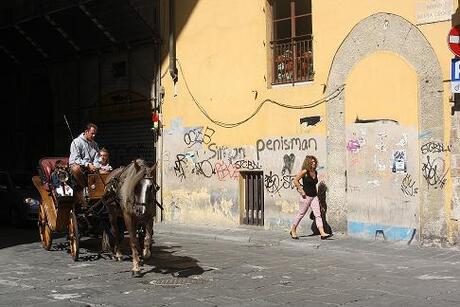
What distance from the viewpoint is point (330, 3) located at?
1447cm

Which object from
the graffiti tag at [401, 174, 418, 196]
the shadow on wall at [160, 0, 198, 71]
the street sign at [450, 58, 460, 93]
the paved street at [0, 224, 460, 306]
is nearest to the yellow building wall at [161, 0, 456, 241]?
the shadow on wall at [160, 0, 198, 71]

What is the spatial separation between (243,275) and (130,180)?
2.27 m

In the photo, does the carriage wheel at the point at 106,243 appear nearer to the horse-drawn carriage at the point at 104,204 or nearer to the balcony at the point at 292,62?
the horse-drawn carriage at the point at 104,204

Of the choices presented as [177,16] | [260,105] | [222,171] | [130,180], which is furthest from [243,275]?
[177,16]

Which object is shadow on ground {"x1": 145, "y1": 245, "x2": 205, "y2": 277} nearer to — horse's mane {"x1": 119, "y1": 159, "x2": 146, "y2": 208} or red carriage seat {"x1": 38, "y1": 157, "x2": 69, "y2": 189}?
horse's mane {"x1": 119, "y1": 159, "x2": 146, "y2": 208}

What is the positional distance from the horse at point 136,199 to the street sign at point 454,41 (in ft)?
19.0

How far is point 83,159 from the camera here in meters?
11.6

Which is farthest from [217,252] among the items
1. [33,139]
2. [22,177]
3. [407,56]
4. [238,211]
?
[33,139]

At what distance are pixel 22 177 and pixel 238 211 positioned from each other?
713 centimetres

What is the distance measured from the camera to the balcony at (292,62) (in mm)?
15188

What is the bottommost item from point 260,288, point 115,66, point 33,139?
point 260,288

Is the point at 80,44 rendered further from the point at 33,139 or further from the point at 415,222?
the point at 415,222

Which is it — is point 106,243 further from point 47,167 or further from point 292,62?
point 292,62

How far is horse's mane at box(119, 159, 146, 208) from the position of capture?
9.62m
